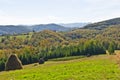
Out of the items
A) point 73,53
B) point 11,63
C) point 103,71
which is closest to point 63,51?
point 73,53

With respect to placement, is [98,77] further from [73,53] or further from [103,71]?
[73,53]

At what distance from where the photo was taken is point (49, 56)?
470ft

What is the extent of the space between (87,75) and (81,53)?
110062mm

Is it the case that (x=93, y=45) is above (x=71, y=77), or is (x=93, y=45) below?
below

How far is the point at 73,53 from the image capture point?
454 ft

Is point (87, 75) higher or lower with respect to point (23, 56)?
higher

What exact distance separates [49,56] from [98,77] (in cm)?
11719

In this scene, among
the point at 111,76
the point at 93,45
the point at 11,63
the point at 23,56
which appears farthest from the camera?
the point at 93,45

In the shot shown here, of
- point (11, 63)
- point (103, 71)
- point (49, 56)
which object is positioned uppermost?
point (103, 71)

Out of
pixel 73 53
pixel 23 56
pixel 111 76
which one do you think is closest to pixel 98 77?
pixel 111 76

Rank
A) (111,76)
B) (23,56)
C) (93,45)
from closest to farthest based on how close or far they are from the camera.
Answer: (111,76)
(23,56)
(93,45)

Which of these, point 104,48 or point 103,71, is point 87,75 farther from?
point 104,48

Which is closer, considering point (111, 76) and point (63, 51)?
point (111, 76)

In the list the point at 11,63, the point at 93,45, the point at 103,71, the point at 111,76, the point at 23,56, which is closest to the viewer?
the point at 111,76
